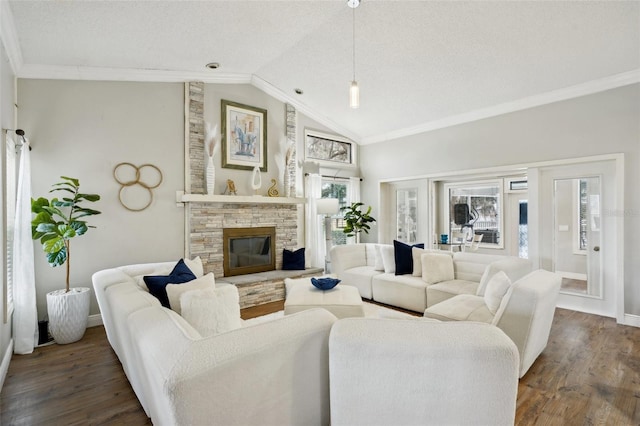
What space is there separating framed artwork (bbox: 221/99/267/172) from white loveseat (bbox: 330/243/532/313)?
2086 mm

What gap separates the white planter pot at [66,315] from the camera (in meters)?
3.26

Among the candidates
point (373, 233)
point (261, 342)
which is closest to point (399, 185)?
point (373, 233)

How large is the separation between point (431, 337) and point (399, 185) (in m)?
5.36

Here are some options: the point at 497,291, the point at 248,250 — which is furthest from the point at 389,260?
the point at 248,250

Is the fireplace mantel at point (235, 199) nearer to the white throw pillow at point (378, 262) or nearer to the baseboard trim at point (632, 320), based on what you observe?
the white throw pillow at point (378, 262)

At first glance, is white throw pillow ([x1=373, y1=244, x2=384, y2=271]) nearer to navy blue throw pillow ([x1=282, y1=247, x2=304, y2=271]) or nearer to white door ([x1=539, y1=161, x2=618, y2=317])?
navy blue throw pillow ([x1=282, y1=247, x2=304, y2=271])

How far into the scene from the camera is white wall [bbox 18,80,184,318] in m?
3.64

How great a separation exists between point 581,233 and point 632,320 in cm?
112

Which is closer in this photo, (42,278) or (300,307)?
(300,307)

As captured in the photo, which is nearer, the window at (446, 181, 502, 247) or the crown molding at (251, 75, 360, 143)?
the crown molding at (251, 75, 360, 143)

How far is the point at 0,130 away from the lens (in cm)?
262

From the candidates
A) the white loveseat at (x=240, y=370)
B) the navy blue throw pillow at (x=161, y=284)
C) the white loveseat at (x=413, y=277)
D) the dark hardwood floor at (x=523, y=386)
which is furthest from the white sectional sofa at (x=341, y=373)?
the white loveseat at (x=413, y=277)

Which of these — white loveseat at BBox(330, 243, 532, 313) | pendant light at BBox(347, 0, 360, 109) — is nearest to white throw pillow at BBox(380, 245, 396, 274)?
white loveseat at BBox(330, 243, 532, 313)

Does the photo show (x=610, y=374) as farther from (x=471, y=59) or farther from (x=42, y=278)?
(x=42, y=278)
